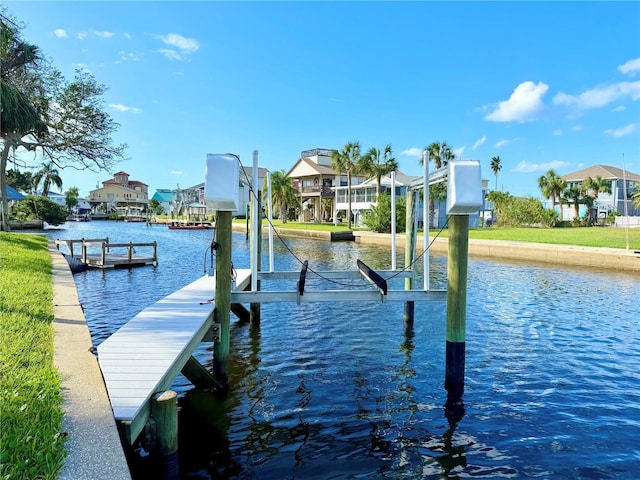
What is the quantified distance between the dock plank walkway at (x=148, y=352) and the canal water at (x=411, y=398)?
37.1 inches

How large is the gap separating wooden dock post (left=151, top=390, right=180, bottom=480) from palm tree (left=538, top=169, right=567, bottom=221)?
2651 inches

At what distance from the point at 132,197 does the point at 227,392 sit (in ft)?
457

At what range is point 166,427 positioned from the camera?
432cm

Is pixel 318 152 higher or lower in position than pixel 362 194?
higher

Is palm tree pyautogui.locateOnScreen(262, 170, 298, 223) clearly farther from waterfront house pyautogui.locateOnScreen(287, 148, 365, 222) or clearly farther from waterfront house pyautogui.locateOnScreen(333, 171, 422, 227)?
waterfront house pyautogui.locateOnScreen(333, 171, 422, 227)

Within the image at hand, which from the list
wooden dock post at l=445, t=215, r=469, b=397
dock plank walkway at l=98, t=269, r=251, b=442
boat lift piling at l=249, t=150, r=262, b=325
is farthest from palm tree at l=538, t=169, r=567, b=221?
dock plank walkway at l=98, t=269, r=251, b=442

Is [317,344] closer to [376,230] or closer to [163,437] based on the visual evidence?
[163,437]

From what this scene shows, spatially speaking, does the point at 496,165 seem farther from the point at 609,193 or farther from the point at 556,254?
the point at 556,254

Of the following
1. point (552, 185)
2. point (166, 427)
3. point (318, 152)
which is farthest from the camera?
point (318, 152)

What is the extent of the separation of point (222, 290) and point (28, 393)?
3.16 metres

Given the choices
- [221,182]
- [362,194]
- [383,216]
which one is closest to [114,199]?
[362,194]

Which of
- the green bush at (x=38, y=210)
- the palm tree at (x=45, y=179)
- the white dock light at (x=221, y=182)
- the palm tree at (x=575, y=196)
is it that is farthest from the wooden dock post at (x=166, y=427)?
the palm tree at (x=45, y=179)

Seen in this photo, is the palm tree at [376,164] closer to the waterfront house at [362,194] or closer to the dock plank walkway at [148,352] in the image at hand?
the waterfront house at [362,194]

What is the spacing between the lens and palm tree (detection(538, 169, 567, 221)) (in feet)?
202
